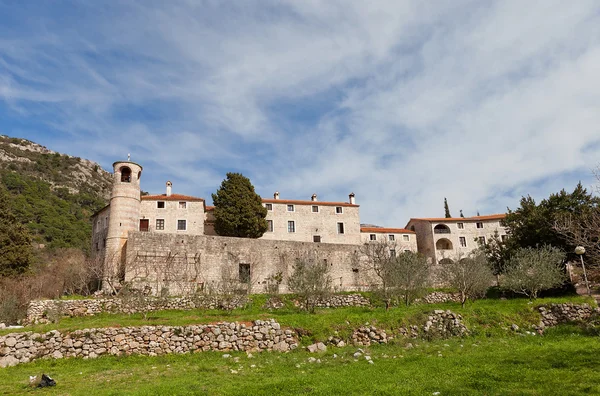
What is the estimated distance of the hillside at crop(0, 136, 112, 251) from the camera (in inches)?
2685

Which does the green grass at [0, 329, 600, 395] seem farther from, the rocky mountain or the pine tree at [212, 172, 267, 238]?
the rocky mountain

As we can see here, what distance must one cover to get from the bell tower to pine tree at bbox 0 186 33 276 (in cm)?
926

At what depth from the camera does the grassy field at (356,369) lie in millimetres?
9680

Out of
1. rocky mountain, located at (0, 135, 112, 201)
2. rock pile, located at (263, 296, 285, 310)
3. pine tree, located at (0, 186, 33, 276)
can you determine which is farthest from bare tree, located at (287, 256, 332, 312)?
rocky mountain, located at (0, 135, 112, 201)

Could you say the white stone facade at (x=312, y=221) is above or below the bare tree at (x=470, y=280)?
above

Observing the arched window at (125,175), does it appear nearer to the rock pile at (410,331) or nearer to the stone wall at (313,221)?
the stone wall at (313,221)

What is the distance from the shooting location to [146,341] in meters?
16.1

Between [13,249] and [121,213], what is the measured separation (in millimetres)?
11129

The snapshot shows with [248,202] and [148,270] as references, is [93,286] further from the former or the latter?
[248,202]

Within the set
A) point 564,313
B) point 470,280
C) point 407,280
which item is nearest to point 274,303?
point 407,280

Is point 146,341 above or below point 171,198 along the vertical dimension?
below

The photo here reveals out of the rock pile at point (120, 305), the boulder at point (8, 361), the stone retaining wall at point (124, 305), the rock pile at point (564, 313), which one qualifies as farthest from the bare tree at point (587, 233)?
the boulder at point (8, 361)

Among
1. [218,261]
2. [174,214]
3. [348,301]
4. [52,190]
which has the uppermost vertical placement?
[52,190]

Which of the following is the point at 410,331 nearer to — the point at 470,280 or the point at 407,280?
the point at 407,280
